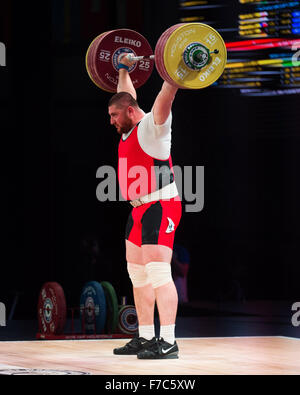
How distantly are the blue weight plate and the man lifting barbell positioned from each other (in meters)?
1.68

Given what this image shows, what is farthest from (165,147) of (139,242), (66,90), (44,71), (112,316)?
(66,90)

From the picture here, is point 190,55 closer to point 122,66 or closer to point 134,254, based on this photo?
point 122,66

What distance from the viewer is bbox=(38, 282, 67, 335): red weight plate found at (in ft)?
22.2

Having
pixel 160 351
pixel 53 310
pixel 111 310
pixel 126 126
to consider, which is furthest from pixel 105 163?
pixel 160 351

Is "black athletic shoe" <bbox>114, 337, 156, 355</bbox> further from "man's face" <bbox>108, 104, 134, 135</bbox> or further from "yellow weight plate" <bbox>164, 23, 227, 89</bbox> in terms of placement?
"yellow weight plate" <bbox>164, 23, 227, 89</bbox>

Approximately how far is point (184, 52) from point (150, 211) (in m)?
0.94

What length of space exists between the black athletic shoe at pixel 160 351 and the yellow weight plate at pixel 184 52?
4.82 feet

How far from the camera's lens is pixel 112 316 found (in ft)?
22.7

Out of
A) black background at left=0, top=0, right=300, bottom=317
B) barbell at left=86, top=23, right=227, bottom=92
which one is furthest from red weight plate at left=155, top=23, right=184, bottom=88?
black background at left=0, top=0, right=300, bottom=317

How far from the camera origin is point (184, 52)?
15.3ft

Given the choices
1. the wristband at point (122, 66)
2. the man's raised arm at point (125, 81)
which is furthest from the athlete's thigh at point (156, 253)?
the wristband at point (122, 66)
